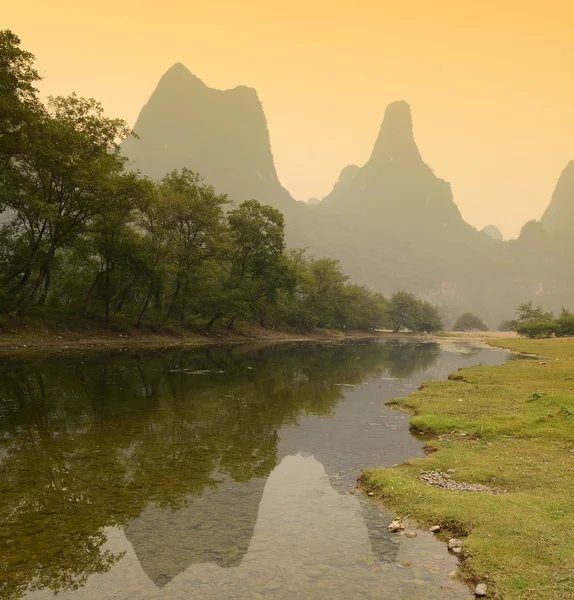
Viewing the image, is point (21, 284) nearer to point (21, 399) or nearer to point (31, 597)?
point (21, 399)

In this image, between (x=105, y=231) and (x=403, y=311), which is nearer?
(x=105, y=231)

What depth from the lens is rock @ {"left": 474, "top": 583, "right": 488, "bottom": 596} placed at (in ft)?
22.5

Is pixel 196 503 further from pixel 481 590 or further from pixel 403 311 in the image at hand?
pixel 403 311

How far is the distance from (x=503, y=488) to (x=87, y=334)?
48105 millimetres

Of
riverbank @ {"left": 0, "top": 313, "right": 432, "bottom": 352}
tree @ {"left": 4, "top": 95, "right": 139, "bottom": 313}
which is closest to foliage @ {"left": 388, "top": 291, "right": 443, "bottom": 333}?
riverbank @ {"left": 0, "top": 313, "right": 432, "bottom": 352}

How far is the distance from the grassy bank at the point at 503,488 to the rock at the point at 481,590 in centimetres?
9

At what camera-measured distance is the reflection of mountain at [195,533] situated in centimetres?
751

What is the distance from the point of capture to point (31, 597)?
6.23 m

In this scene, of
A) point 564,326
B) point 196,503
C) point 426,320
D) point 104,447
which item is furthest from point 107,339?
point 426,320

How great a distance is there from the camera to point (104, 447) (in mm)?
13398

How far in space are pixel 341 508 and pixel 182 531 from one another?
3.76m

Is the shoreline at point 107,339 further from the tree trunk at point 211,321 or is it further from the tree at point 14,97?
the tree at point 14,97

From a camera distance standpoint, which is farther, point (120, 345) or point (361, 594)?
point (120, 345)

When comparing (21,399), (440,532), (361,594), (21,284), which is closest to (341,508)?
(440,532)
